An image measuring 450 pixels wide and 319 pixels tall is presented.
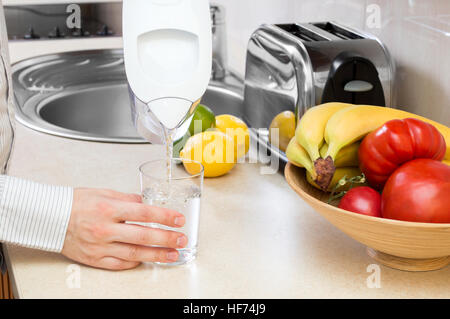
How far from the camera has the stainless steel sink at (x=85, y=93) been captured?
1616mm

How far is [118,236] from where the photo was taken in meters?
0.81

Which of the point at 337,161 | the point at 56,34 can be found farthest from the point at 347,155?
the point at 56,34

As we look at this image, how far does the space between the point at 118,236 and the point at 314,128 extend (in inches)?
12.3

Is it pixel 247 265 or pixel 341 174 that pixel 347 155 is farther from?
pixel 247 265

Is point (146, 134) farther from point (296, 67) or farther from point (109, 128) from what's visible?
point (109, 128)

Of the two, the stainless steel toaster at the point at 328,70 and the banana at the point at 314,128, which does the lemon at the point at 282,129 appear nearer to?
the stainless steel toaster at the point at 328,70

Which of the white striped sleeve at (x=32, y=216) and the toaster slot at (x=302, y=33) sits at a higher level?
the toaster slot at (x=302, y=33)

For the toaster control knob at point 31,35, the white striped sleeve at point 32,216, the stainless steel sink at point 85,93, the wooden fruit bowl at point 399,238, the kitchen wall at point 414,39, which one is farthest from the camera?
the toaster control knob at point 31,35

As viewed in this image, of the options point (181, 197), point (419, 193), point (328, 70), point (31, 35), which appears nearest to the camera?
point (419, 193)

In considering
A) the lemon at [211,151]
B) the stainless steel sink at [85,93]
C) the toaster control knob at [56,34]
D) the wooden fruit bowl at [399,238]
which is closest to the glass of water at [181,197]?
the wooden fruit bowl at [399,238]

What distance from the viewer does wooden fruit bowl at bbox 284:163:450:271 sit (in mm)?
707

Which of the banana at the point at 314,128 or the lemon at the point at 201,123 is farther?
the lemon at the point at 201,123

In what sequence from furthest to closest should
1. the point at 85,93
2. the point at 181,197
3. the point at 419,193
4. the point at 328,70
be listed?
the point at 85,93
the point at 328,70
the point at 181,197
the point at 419,193

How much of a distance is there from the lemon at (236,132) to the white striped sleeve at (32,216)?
1.34ft
